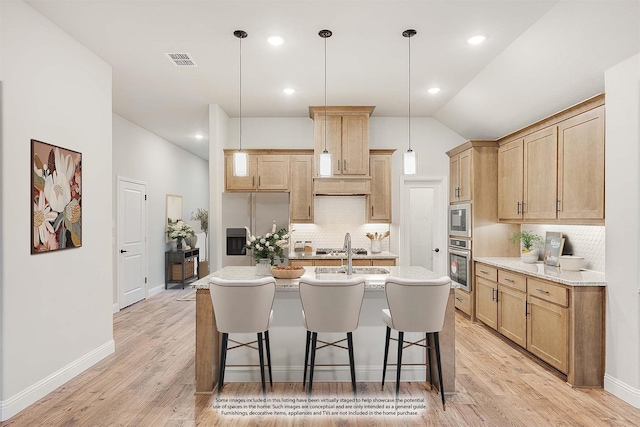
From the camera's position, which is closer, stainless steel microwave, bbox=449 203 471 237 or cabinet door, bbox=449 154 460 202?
stainless steel microwave, bbox=449 203 471 237

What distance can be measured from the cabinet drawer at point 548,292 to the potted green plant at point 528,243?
52 centimetres

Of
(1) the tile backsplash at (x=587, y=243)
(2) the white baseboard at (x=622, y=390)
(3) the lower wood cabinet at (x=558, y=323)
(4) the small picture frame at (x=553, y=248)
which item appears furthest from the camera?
(4) the small picture frame at (x=553, y=248)

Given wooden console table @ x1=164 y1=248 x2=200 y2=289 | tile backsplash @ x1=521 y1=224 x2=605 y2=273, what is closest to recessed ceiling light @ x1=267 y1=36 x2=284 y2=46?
tile backsplash @ x1=521 y1=224 x2=605 y2=273

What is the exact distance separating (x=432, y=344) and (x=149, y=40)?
3.56 metres

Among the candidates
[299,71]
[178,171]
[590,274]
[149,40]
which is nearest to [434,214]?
[590,274]

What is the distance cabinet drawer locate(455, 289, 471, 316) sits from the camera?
5121mm

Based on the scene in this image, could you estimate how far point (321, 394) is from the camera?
116 inches

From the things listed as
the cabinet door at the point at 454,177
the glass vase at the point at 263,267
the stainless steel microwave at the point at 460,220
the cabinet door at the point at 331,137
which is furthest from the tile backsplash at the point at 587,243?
the glass vase at the point at 263,267

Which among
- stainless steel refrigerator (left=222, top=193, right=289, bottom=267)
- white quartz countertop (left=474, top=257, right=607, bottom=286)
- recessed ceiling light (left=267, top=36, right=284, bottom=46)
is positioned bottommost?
white quartz countertop (left=474, top=257, right=607, bottom=286)

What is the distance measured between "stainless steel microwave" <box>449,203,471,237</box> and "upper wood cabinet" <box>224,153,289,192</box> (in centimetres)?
247

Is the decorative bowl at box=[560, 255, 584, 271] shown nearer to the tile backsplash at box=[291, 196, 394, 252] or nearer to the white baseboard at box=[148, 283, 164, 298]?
the tile backsplash at box=[291, 196, 394, 252]

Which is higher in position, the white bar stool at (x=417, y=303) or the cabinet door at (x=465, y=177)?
the cabinet door at (x=465, y=177)

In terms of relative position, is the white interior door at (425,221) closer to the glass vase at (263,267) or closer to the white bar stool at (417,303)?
the glass vase at (263,267)

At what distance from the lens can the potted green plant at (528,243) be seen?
13.7 feet
